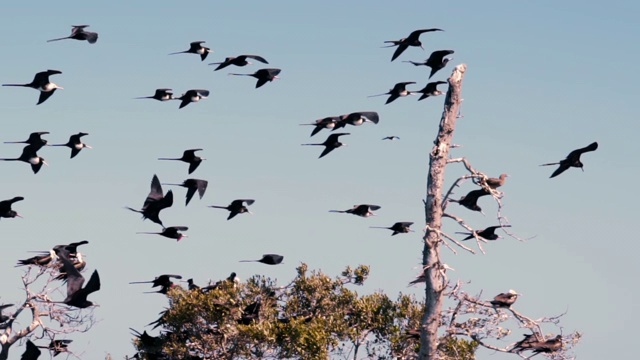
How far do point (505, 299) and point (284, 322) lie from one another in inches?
459

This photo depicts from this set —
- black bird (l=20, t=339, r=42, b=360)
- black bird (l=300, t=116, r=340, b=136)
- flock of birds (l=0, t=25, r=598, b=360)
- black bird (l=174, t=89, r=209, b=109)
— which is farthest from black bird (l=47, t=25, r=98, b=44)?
black bird (l=20, t=339, r=42, b=360)

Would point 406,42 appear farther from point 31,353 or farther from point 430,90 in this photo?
point 31,353

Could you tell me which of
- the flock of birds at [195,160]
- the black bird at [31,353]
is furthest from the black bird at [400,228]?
the black bird at [31,353]

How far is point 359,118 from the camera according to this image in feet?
109

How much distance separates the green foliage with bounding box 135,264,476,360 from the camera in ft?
112

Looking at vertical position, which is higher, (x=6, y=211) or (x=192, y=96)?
(x=192, y=96)

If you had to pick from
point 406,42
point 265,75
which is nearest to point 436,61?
point 406,42

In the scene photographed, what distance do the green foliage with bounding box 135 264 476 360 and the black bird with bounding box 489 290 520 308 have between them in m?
8.49

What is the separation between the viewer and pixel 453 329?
81.8ft

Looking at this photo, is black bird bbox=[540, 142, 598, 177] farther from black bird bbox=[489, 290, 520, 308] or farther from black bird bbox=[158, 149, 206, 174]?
black bird bbox=[158, 149, 206, 174]

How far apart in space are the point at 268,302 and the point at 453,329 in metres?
11.8

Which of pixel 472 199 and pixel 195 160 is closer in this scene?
pixel 472 199

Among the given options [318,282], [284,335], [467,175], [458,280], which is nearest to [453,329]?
[458,280]

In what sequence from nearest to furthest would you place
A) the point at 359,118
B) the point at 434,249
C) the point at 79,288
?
the point at 79,288, the point at 434,249, the point at 359,118
